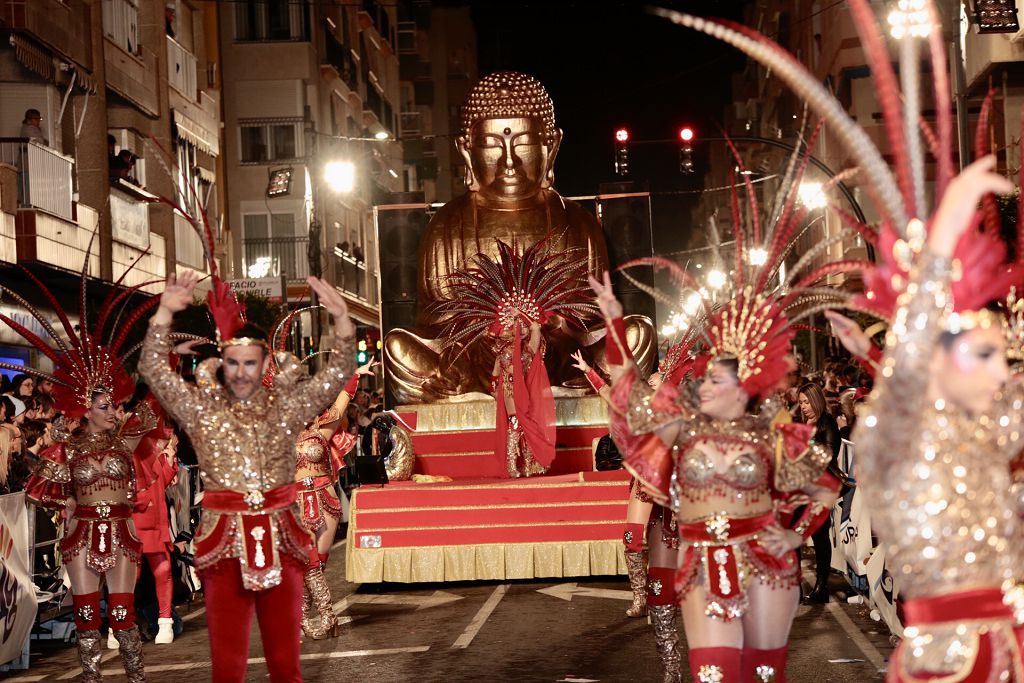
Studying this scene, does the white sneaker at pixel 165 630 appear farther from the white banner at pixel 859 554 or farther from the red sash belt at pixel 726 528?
the red sash belt at pixel 726 528

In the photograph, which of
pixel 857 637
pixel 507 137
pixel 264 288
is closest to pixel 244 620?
pixel 857 637

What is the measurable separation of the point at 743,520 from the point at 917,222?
227 centimetres

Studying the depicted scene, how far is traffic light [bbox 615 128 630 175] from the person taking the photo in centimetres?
2162

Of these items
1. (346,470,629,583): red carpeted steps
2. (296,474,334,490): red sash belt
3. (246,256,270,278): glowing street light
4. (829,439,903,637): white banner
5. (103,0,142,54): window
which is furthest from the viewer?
(246,256,270,278): glowing street light

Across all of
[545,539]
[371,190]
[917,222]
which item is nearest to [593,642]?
[545,539]

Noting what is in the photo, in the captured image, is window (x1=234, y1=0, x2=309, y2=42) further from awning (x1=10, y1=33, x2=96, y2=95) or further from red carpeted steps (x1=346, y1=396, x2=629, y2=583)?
red carpeted steps (x1=346, y1=396, x2=629, y2=583)

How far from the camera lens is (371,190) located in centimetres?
5175

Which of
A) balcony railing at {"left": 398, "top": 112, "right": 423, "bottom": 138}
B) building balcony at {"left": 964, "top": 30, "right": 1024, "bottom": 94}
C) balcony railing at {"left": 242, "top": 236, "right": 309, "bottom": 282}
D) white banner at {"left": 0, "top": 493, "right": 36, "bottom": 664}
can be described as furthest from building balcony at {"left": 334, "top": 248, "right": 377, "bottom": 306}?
white banner at {"left": 0, "top": 493, "right": 36, "bottom": 664}

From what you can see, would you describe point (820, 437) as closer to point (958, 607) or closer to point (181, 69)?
point (958, 607)

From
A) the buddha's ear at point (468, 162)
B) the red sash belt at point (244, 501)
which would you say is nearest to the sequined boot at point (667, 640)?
the red sash belt at point (244, 501)

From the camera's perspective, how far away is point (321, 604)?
11539 millimetres

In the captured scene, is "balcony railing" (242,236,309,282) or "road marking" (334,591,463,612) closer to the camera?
"road marking" (334,591,463,612)

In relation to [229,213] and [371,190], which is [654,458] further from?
[371,190]

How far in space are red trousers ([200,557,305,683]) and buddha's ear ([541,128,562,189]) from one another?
1214cm
